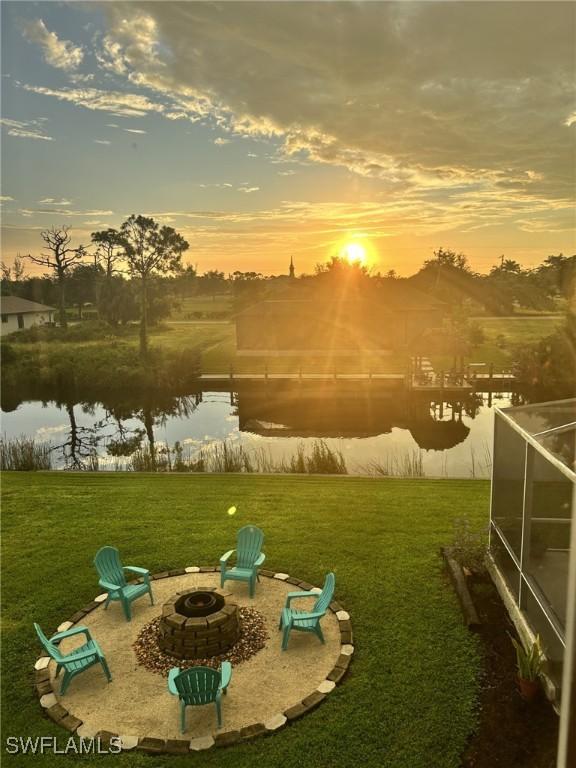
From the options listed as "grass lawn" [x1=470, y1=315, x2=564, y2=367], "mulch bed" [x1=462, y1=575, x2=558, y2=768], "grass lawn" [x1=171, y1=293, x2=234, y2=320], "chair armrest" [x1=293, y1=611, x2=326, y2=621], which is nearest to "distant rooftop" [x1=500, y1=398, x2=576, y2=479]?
"mulch bed" [x1=462, y1=575, x2=558, y2=768]

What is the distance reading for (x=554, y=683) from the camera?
19.3ft

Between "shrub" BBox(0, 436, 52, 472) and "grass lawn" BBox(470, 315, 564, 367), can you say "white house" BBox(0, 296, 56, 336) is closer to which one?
"shrub" BBox(0, 436, 52, 472)

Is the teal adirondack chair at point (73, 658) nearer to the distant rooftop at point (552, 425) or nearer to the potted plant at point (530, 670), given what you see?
the potted plant at point (530, 670)

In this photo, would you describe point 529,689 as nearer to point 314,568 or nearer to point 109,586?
point 314,568

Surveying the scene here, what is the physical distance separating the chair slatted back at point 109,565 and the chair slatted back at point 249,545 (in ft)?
6.01

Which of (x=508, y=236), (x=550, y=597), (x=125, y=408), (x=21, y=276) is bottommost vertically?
(x=125, y=408)

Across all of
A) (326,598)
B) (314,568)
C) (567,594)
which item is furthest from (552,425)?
(567,594)

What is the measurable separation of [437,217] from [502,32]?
40.8 m

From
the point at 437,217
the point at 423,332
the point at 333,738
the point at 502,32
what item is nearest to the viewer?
the point at 333,738

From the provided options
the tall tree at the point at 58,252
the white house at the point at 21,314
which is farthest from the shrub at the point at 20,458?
the white house at the point at 21,314

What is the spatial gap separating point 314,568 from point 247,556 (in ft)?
3.98

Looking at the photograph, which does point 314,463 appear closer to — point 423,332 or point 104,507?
point 104,507

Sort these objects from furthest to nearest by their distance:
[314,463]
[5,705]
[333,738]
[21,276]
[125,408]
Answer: [21,276] < [125,408] < [314,463] < [5,705] < [333,738]

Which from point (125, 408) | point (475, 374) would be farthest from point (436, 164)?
point (125, 408)
